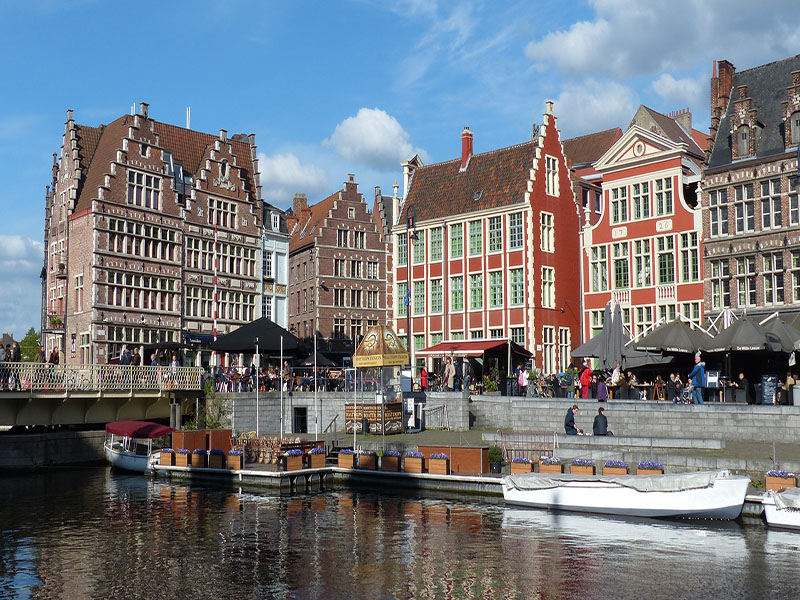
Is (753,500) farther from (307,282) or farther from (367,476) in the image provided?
(307,282)

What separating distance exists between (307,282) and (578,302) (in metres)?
17.0

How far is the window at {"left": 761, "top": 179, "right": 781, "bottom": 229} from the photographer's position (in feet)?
126

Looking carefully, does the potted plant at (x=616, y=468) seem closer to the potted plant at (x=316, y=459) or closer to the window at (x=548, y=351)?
the potted plant at (x=316, y=459)

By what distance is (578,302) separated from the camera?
164ft

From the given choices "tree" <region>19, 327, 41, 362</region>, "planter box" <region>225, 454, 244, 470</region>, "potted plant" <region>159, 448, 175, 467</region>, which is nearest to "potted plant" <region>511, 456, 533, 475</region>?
"planter box" <region>225, 454, 244, 470</region>

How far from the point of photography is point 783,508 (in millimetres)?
20172

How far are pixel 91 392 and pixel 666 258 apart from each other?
86.1ft

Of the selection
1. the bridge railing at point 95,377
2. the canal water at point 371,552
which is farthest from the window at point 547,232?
the canal water at point 371,552

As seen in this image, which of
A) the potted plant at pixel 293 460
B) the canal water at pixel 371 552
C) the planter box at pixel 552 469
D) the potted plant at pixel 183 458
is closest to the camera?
the canal water at pixel 371 552

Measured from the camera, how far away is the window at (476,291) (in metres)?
49.4

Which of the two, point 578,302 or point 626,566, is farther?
point 578,302

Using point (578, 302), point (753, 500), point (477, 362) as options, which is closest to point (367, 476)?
point (753, 500)

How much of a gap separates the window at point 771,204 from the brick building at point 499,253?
39.6 feet

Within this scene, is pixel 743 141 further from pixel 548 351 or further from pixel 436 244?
pixel 436 244
